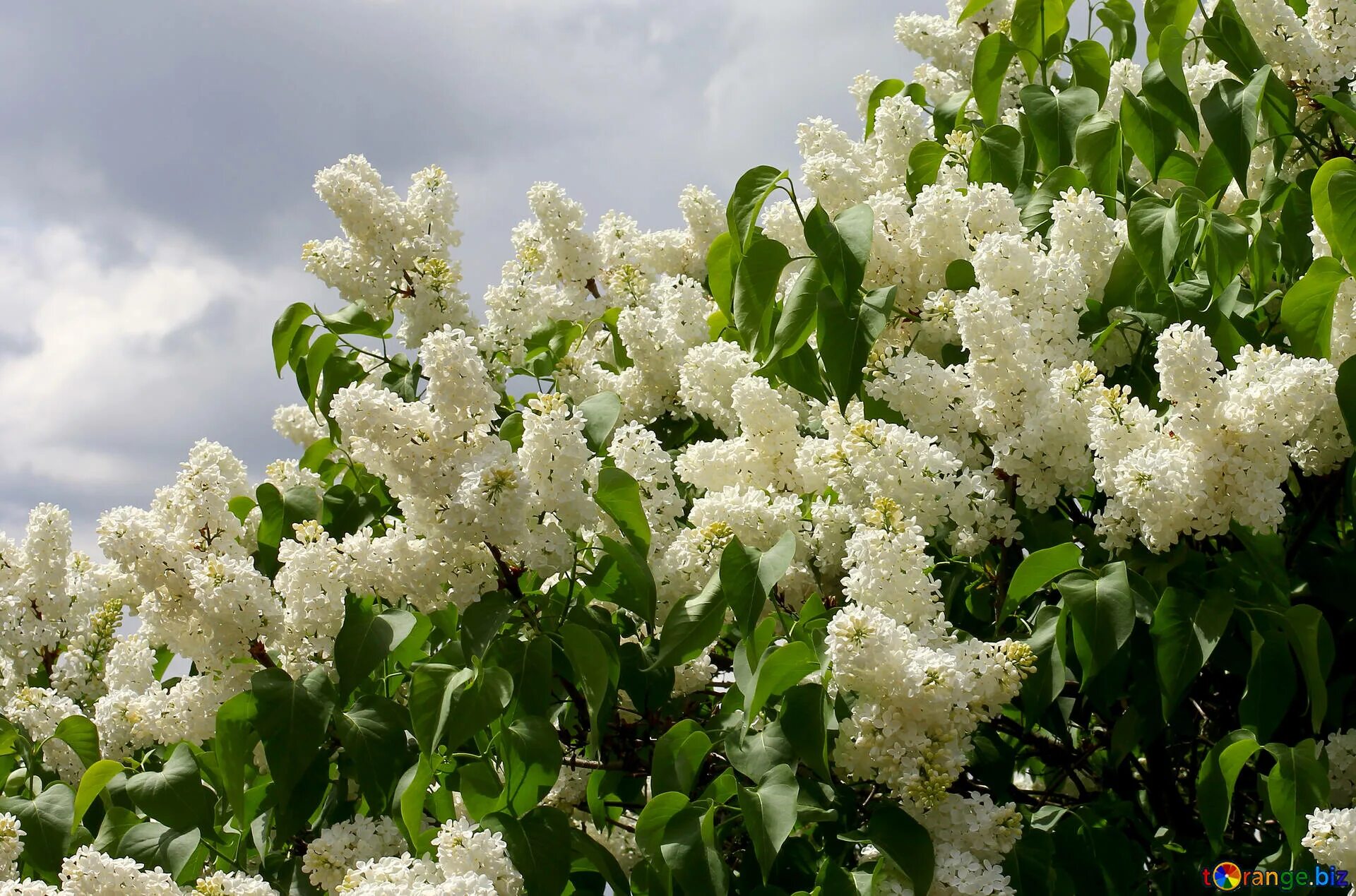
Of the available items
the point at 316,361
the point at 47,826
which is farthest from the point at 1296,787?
the point at 47,826

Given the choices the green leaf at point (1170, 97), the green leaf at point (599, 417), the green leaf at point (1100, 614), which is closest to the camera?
the green leaf at point (1100, 614)

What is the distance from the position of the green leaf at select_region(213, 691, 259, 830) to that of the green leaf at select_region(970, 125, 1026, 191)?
1.89m

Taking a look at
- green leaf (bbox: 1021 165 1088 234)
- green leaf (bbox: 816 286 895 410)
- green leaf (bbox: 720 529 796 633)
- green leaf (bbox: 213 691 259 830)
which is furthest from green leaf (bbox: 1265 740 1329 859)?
green leaf (bbox: 213 691 259 830)

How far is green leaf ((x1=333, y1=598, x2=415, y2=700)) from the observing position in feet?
6.15

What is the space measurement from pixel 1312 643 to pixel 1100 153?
1.15 meters

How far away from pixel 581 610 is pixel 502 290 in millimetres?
1559

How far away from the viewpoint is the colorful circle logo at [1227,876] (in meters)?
1.91

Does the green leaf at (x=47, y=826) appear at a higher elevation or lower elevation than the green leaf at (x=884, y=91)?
lower

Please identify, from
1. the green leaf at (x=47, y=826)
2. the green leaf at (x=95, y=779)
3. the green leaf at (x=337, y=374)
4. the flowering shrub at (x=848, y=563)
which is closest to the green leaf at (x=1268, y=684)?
the flowering shrub at (x=848, y=563)

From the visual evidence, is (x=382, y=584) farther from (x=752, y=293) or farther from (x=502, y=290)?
(x=502, y=290)

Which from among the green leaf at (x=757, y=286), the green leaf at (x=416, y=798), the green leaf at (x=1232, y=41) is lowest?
the green leaf at (x=416, y=798)

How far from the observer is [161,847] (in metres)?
2.07

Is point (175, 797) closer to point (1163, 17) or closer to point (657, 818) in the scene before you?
point (657, 818)

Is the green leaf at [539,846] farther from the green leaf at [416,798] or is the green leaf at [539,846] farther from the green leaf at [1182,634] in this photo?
the green leaf at [1182,634]
